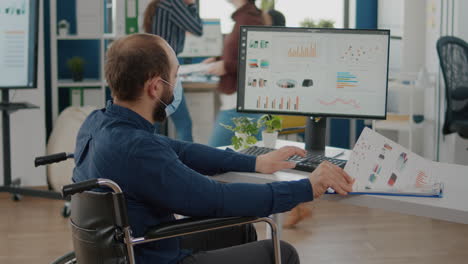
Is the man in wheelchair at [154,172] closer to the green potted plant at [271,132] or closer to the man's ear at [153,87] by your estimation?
the man's ear at [153,87]

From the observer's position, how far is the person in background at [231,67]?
10.9ft

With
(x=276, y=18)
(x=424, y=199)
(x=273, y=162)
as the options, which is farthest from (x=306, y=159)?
(x=276, y=18)

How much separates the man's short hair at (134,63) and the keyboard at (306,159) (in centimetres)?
63

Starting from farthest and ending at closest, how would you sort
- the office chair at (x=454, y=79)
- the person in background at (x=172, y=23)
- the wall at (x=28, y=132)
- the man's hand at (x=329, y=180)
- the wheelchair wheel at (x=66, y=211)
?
1. the wall at (x=28, y=132)
2. the office chair at (x=454, y=79)
3. the person in background at (x=172, y=23)
4. the wheelchair wheel at (x=66, y=211)
5. the man's hand at (x=329, y=180)

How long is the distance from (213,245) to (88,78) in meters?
3.55

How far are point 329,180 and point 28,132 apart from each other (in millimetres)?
3333

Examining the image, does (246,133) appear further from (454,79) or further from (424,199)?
(454,79)

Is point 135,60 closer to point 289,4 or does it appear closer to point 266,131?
point 266,131

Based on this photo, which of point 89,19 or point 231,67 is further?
point 89,19

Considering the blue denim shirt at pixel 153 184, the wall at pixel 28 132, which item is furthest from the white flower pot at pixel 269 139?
the wall at pixel 28 132

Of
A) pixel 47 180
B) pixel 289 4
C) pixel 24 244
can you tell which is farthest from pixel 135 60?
pixel 289 4

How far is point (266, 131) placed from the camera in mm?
2592

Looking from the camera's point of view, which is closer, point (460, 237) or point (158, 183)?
point (158, 183)

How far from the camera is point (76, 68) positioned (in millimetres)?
4988
